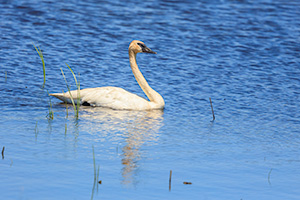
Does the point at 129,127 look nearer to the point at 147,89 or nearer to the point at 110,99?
the point at 110,99

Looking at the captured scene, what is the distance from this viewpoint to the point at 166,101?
34.3 ft

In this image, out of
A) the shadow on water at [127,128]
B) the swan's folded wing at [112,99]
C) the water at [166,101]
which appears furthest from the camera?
the swan's folded wing at [112,99]

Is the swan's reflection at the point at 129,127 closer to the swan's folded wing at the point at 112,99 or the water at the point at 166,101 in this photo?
the water at the point at 166,101

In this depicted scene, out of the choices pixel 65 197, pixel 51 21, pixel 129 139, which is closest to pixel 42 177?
pixel 65 197

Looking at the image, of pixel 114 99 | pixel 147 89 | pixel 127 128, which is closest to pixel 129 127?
pixel 127 128

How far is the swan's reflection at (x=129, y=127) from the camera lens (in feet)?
22.2

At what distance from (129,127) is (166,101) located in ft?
6.80

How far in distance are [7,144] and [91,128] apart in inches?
58.2

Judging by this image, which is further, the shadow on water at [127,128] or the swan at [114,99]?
the swan at [114,99]

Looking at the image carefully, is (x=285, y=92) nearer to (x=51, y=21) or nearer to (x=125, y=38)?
(x=125, y=38)

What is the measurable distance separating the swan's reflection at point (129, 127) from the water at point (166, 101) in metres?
0.02

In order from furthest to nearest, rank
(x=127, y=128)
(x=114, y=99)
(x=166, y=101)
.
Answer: (x=166, y=101) → (x=114, y=99) → (x=127, y=128)

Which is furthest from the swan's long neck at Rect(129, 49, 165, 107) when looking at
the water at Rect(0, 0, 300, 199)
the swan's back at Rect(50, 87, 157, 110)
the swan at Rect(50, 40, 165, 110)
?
the water at Rect(0, 0, 300, 199)

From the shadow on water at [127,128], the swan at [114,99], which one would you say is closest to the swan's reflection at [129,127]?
the shadow on water at [127,128]
